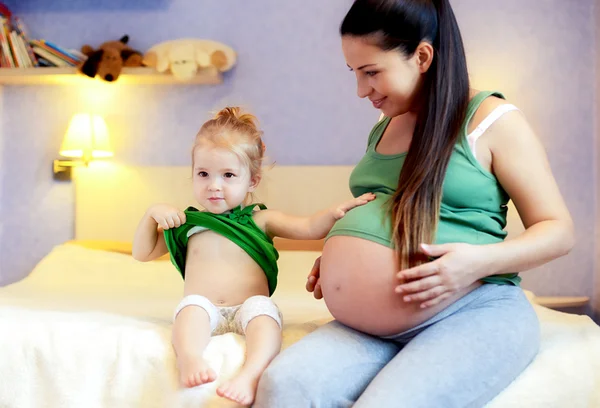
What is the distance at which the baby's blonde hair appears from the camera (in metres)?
1.34

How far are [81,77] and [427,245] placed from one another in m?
2.17

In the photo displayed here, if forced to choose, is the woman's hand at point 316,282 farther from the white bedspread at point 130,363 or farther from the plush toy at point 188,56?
the plush toy at point 188,56

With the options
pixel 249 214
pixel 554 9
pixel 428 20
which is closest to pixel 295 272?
pixel 249 214

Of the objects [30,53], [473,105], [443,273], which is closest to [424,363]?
[443,273]

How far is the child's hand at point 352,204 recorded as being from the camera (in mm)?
1159

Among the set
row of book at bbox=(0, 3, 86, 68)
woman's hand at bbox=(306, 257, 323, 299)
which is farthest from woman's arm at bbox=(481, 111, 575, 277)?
row of book at bbox=(0, 3, 86, 68)

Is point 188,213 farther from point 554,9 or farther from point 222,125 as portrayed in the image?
point 554,9

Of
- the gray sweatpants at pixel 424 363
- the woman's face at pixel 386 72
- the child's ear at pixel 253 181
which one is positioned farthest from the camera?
the child's ear at pixel 253 181

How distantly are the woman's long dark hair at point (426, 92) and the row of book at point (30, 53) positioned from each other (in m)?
1.89

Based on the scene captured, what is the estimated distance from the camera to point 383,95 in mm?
1171

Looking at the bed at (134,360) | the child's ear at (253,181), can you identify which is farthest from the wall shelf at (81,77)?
the child's ear at (253,181)

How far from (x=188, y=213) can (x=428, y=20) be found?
63 centimetres

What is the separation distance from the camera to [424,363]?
35.7 inches

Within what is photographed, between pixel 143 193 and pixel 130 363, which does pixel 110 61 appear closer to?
pixel 143 193
